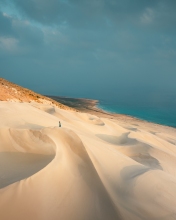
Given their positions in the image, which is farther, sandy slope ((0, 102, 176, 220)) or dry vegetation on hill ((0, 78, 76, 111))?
dry vegetation on hill ((0, 78, 76, 111))

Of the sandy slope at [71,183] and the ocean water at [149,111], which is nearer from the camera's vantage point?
the sandy slope at [71,183]

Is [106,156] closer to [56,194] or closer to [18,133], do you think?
[56,194]

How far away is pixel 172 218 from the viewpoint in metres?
2.44

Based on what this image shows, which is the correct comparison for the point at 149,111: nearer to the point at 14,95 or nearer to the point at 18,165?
the point at 14,95

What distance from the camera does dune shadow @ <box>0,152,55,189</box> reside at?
3.04m

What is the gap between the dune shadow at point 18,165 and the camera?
3.04 m

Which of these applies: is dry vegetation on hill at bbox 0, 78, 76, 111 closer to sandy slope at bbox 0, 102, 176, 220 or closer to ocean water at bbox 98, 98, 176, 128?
sandy slope at bbox 0, 102, 176, 220

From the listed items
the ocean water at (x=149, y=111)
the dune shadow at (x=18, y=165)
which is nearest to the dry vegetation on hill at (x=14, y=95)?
the dune shadow at (x=18, y=165)

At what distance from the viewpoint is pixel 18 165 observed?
3.43 m

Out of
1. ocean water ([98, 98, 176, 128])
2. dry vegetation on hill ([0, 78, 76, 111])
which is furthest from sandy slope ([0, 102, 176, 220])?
ocean water ([98, 98, 176, 128])

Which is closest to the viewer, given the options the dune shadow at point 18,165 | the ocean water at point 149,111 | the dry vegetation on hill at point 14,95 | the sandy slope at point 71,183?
the sandy slope at point 71,183

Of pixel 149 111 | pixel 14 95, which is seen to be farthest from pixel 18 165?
pixel 149 111

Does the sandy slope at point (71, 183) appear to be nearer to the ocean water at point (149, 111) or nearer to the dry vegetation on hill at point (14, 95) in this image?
the dry vegetation on hill at point (14, 95)

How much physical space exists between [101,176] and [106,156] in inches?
27.2
